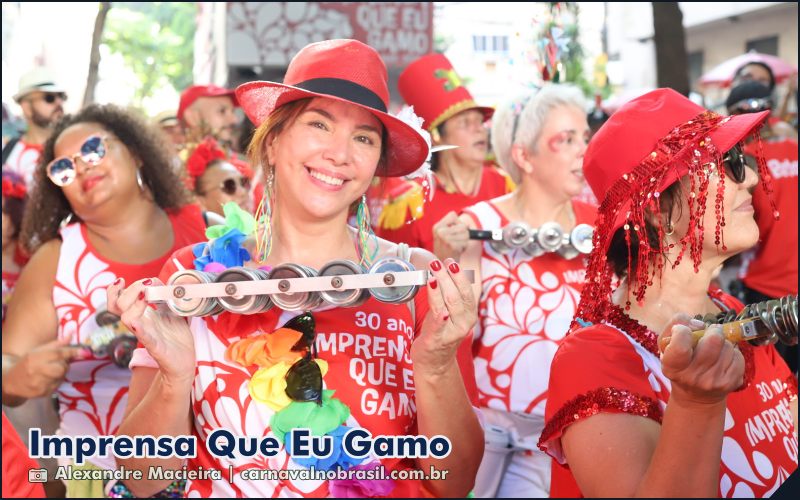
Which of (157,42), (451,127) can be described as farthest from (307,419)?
(157,42)

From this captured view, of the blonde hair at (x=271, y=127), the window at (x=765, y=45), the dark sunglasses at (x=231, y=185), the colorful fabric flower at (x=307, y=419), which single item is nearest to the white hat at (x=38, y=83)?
the dark sunglasses at (x=231, y=185)

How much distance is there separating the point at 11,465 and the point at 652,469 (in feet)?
4.54

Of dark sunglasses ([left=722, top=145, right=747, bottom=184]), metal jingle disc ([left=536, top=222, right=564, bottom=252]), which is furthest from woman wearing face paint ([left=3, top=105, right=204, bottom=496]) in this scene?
dark sunglasses ([left=722, top=145, right=747, bottom=184])

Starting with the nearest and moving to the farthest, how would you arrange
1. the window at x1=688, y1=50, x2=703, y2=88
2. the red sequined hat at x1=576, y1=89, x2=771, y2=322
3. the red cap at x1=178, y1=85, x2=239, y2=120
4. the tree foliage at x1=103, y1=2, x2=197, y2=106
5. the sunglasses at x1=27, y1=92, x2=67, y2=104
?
the red sequined hat at x1=576, y1=89, x2=771, y2=322 < the red cap at x1=178, y1=85, x2=239, y2=120 < the sunglasses at x1=27, y1=92, x2=67, y2=104 < the tree foliage at x1=103, y1=2, x2=197, y2=106 < the window at x1=688, y1=50, x2=703, y2=88

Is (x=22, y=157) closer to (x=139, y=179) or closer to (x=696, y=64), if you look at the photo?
(x=139, y=179)

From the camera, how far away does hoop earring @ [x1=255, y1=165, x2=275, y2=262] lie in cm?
265

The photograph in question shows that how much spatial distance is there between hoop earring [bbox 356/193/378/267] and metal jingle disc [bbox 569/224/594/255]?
1.40m

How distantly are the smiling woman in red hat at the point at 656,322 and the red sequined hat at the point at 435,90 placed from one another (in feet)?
11.4

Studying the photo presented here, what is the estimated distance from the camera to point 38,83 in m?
8.59

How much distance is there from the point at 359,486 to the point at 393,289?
54 cm

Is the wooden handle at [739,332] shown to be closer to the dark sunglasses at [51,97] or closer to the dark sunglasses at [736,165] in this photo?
the dark sunglasses at [736,165]

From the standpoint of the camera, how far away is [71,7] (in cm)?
905

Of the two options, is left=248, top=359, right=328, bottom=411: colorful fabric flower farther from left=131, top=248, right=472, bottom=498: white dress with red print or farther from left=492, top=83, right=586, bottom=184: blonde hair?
left=492, top=83, right=586, bottom=184: blonde hair

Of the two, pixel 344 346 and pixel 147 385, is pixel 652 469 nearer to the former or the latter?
pixel 344 346
